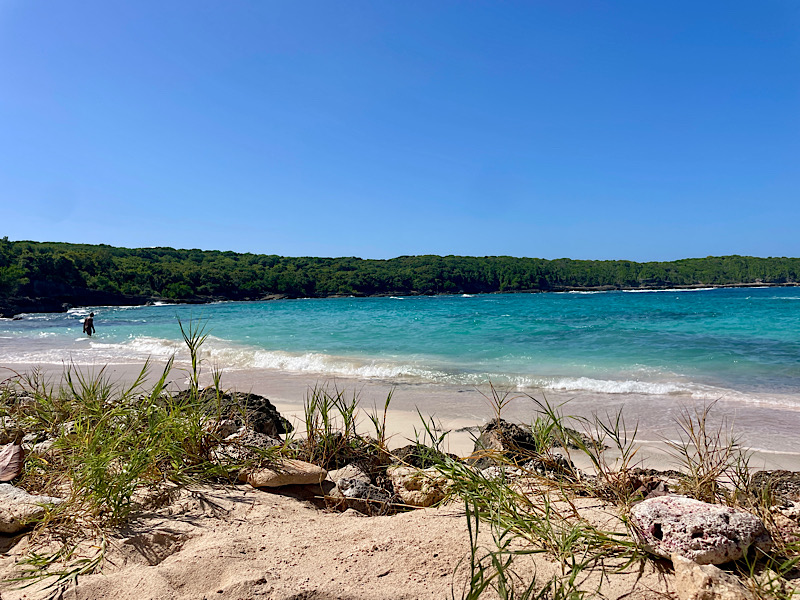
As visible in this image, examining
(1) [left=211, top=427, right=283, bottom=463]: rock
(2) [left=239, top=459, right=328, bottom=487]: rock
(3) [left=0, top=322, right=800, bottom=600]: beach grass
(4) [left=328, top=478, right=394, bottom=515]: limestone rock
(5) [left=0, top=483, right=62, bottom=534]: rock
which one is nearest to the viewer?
(3) [left=0, top=322, right=800, bottom=600]: beach grass

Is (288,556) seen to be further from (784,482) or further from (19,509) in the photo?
(784,482)

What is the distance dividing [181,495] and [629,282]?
4520 inches

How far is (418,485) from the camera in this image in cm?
284

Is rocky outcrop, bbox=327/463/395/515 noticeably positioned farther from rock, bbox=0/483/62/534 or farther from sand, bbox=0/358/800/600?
rock, bbox=0/483/62/534

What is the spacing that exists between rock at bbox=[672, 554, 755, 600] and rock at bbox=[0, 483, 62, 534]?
2.62 metres

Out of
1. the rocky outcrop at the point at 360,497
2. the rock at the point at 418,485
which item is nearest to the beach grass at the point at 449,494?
the rock at the point at 418,485

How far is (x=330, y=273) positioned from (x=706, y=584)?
9753cm

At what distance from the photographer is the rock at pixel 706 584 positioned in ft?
4.90

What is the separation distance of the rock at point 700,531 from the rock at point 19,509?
2.59 metres

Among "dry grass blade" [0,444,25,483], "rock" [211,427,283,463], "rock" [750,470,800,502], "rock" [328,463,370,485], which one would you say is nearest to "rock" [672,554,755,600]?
"rock" [328,463,370,485]

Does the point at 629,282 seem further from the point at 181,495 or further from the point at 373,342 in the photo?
the point at 181,495

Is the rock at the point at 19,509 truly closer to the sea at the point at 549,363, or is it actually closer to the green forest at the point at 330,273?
the sea at the point at 549,363

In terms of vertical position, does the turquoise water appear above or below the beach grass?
below

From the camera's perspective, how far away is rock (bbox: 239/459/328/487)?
267 cm
